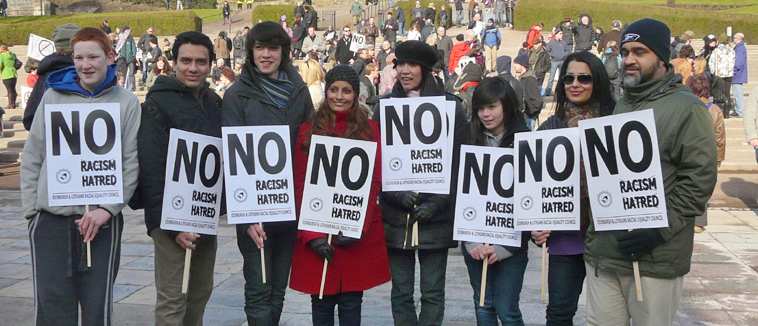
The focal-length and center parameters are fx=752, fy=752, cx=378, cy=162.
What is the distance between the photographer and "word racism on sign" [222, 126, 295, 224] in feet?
14.5

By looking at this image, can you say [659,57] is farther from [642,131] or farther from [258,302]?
[258,302]

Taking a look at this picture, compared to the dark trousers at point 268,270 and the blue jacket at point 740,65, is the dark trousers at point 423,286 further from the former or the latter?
the blue jacket at point 740,65

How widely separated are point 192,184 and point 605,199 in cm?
232

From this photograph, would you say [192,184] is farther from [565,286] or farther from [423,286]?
[565,286]

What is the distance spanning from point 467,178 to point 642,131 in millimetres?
1167

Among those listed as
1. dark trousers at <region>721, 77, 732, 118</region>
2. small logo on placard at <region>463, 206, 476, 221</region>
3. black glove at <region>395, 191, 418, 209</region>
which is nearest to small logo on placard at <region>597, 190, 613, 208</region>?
small logo on placard at <region>463, 206, 476, 221</region>

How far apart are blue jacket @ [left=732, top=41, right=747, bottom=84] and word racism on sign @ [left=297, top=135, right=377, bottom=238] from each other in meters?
14.6

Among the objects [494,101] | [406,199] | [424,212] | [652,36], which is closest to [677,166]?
[652,36]

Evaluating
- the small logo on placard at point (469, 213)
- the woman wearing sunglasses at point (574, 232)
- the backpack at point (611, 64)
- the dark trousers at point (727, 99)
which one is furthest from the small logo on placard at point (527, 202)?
the dark trousers at point (727, 99)

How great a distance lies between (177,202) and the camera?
4297 mm

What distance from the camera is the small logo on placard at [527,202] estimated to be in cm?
433

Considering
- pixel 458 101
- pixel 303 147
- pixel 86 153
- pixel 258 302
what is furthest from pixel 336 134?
pixel 86 153

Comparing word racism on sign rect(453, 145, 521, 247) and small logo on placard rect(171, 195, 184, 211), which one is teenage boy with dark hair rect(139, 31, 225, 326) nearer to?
small logo on placard rect(171, 195, 184, 211)

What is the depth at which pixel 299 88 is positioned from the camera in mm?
4664
